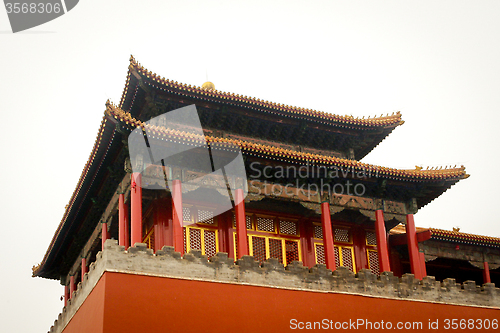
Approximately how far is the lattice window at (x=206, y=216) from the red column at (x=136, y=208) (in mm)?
2444

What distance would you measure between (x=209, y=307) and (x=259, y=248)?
4692 millimetres

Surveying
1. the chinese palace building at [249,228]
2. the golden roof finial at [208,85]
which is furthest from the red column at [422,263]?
the golden roof finial at [208,85]

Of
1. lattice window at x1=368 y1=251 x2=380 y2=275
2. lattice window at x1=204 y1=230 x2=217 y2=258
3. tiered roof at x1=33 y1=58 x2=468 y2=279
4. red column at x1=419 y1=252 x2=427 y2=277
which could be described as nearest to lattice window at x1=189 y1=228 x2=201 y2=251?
lattice window at x1=204 y1=230 x2=217 y2=258

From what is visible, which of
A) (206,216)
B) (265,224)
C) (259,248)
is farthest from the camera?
(265,224)

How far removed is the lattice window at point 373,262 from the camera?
65.3 ft

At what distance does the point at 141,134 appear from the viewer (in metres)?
15.8

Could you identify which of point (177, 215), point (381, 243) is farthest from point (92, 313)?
point (381, 243)

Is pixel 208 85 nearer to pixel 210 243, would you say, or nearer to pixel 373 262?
pixel 210 243

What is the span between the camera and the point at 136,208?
1572 centimetres

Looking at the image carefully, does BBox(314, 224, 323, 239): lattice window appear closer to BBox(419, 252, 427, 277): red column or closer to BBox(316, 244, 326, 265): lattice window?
A: BBox(316, 244, 326, 265): lattice window

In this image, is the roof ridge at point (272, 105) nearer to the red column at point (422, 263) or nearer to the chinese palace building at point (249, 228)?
the chinese palace building at point (249, 228)

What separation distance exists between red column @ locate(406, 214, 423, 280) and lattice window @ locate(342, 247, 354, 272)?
1.81 m

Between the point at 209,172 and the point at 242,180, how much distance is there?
3.15ft

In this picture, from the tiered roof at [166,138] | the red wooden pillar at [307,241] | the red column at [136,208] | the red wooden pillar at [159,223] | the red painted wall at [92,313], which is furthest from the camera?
the red wooden pillar at [307,241]
